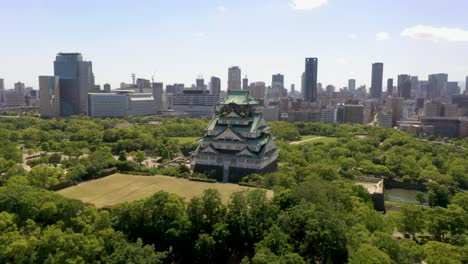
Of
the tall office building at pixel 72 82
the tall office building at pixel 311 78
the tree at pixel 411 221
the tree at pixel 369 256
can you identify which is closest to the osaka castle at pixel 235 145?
the tree at pixel 411 221

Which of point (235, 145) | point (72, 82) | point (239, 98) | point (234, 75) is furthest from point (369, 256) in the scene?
point (234, 75)

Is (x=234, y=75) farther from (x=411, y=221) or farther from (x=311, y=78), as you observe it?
(x=411, y=221)

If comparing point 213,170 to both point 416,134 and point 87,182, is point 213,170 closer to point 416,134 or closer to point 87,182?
point 87,182

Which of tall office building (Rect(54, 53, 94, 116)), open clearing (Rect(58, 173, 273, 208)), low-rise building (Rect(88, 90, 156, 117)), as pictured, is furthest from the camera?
tall office building (Rect(54, 53, 94, 116))

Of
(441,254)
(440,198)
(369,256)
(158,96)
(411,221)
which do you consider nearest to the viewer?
(369,256)

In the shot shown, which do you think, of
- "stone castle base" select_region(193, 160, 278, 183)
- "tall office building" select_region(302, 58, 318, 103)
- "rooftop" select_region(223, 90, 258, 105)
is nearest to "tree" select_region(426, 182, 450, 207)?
"stone castle base" select_region(193, 160, 278, 183)

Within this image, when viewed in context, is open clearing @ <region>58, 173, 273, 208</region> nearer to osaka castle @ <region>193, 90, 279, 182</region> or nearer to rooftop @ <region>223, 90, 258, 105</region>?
osaka castle @ <region>193, 90, 279, 182</region>

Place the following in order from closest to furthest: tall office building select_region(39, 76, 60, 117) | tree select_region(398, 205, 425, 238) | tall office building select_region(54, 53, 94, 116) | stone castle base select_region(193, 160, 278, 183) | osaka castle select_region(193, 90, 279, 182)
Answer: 1. tree select_region(398, 205, 425, 238)
2. stone castle base select_region(193, 160, 278, 183)
3. osaka castle select_region(193, 90, 279, 182)
4. tall office building select_region(39, 76, 60, 117)
5. tall office building select_region(54, 53, 94, 116)
